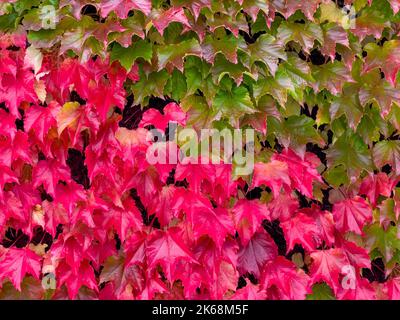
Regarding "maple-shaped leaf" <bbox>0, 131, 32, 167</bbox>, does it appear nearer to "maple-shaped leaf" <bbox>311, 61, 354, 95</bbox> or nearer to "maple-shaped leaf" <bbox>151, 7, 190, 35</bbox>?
"maple-shaped leaf" <bbox>151, 7, 190, 35</bbox>

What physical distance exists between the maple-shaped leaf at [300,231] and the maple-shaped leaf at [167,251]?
13.9 inches

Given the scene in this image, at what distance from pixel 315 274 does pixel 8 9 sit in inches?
57.5

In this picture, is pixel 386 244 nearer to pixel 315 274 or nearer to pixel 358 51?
pixel 315 274

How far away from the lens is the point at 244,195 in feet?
6.39

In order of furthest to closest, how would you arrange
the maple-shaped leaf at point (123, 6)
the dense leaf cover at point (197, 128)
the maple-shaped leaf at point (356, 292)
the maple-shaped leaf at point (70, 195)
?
the maple-shaped leaf at point (356, 292) → the maple-shaped leaf at point (70, 195) → the dense leaf cover at point (197, 128) → the maple-shaped leaf at point (123, 6)

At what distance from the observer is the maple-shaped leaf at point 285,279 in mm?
1939

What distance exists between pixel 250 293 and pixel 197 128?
64cm

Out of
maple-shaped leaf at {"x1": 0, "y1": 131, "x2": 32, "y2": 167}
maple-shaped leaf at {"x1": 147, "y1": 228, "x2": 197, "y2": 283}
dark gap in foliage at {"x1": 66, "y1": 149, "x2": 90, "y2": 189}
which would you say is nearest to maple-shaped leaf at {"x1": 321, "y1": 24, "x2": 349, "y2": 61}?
maple-shaped leaf at {"x1": 147, "y1": 228, "x2": 197, "y2": 283}

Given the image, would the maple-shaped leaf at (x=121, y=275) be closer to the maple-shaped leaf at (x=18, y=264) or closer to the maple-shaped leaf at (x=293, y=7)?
the maple-shaped leaf at (x=18, y=264)

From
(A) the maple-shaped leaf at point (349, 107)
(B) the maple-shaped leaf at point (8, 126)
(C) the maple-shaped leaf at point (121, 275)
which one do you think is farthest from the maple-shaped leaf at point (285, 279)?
(B) the maple-shaped leaf at point (8, 126)

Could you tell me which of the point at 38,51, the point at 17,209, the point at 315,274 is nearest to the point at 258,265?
the point at 315,274

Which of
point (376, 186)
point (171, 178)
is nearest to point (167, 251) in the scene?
point (171, 178)

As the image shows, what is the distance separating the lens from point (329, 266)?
77.1 inches

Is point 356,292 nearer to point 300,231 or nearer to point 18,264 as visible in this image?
point 300,231
